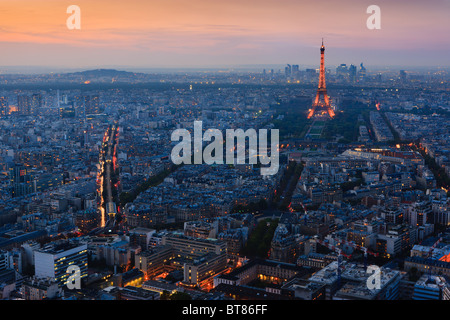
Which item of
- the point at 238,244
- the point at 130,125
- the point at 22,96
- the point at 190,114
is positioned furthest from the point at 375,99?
the point at 238,244

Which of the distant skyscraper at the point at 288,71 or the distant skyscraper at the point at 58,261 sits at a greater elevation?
the distant skyscraper at the point at 288,71

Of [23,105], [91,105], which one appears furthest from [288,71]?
[23,105]

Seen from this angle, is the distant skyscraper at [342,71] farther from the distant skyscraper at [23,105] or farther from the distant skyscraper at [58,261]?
the distant skyscraper at [58,261]

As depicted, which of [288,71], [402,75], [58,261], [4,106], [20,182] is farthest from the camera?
[288,71]

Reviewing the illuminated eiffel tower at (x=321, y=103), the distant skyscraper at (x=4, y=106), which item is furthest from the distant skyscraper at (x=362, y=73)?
the distant skyscraper at (x=4, y=106)

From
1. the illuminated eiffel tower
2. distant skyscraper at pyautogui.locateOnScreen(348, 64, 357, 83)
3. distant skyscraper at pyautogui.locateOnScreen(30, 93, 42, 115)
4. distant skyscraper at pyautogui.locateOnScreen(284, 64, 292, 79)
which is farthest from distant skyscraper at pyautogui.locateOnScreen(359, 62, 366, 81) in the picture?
distant skyscraper at pyautogui.locateOnScreen(30, 93, 42, 115)

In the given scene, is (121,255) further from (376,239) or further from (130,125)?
(130,125)

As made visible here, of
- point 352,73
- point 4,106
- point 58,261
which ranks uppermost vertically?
point 352,73

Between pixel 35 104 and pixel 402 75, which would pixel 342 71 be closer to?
pixel 402 75

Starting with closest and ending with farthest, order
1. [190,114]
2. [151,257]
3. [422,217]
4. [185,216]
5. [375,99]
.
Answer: [151,257]
[422,217]
[185,216]
[190,114]
[375,99]

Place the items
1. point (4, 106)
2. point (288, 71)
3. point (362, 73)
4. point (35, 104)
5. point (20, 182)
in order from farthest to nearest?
point (288, 71), point (362, 73), point (35, 104), point (4, 106), point (20, 182)

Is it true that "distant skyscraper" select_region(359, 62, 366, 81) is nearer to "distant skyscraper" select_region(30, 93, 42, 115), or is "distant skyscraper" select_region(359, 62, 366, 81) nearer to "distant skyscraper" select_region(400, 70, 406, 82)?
"distant skyscraper" select_region(400, 70, 406, 82)
